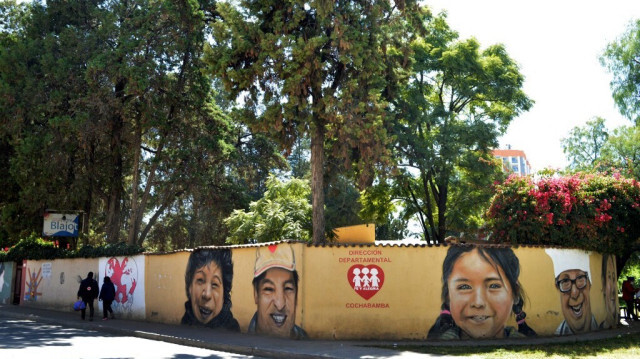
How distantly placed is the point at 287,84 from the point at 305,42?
4.81 feet

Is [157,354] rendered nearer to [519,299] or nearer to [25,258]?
[519,299]

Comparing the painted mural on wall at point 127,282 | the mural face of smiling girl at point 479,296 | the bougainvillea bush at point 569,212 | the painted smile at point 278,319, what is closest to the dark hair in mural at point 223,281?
the painted smile at point 278,319

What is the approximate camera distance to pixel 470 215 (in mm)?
30375

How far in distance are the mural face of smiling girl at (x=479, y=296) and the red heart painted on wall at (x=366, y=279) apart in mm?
1885

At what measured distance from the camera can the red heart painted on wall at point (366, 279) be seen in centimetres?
1455

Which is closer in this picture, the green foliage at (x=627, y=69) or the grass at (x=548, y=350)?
the grass at (x=548, y=350)

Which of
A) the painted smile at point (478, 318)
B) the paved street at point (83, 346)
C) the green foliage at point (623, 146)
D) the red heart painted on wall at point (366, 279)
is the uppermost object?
the green foliage at point (623, 146)

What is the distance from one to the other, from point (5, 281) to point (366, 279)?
81.1ft

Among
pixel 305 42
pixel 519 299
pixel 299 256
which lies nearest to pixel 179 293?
pixel 299 256

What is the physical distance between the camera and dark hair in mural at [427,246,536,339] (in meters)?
14.4

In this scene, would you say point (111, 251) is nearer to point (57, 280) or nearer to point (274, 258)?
point (57, 280)

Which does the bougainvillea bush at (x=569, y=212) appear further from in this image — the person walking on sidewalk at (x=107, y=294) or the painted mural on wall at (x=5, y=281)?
the painted mural on wall at (x=5, y=281)

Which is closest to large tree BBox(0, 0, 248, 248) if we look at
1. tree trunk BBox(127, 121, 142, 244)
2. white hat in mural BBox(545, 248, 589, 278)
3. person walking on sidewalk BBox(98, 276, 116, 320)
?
tree trunk BBox(127, 121, 142, 244)

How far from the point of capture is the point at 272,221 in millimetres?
27703
